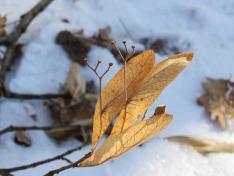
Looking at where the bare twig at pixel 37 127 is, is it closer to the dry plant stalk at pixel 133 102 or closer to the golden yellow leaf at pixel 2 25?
the golden yellow leaf at pixel 2 25

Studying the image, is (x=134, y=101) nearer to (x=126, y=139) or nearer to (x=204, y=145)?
(x=126, y=139)

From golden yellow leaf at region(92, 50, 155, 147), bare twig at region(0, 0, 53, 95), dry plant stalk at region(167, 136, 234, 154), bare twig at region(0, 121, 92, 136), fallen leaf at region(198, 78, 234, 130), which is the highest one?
bare twig at region(0, 0, 53, 95)

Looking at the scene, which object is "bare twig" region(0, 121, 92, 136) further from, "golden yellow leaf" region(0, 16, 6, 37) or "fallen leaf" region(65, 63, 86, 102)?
"golden yellow leaf" region(0, 16, 6, 37)

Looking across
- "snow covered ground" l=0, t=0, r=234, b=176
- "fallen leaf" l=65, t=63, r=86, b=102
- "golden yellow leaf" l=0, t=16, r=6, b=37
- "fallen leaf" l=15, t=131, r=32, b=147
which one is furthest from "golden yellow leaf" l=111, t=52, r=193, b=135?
"golden yellow leaf" l=0, t=16, r=6, b=37

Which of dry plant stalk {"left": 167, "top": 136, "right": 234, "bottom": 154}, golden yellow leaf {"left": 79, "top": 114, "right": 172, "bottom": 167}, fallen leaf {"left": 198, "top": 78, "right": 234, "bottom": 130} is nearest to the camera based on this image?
golden yellow leaf {"left": 79, "top": 114, "right": 172, "bottom": 167}

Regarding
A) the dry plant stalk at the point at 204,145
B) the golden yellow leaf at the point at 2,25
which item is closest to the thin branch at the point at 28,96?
the golden yellow leaf at the point at 2,25

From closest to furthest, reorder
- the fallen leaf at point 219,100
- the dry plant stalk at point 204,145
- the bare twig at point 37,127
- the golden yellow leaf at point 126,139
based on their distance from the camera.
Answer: the golden yellow leaf at point 126,139
the bare twig at point 37,127
the dry plant stalk at point 204,145
the fallen leaf at point 219,100
